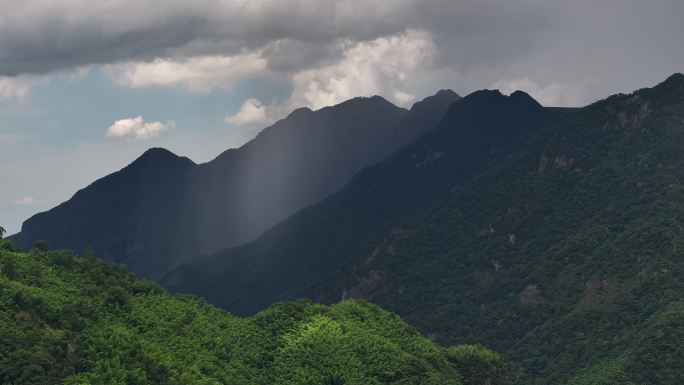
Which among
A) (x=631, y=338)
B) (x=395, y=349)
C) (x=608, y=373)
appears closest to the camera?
(x=395, y=349)

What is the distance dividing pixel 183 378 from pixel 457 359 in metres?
46.9

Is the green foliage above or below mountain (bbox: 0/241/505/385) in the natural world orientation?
below

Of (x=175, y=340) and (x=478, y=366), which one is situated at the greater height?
(x=175, y=340)

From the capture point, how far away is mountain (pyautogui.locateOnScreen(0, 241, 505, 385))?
288ft

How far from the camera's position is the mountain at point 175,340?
87812mm

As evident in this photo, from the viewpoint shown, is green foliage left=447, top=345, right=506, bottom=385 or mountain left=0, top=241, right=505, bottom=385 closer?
mountain left=0, top=241, right=505, bottom=385

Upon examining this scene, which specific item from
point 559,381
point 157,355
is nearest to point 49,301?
point 157,355

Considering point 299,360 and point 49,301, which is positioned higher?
point 49,301

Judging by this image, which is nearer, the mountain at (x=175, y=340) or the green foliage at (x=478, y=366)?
the mountain at (x=175, y=340)

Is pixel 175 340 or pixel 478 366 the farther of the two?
pixel 478 366

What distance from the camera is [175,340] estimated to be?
103 m

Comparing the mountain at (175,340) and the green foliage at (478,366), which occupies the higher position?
the mountain at (175,340)

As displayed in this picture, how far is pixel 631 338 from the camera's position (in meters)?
182

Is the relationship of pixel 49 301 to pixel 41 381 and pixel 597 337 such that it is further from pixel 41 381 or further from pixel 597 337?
pixel 597 337
